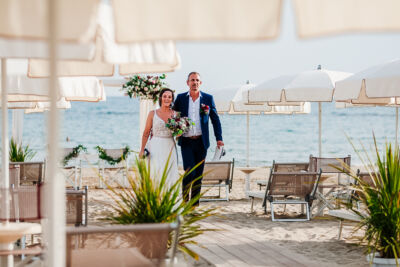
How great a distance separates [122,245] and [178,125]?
4.77 m

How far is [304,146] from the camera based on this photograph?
5347 centimetres

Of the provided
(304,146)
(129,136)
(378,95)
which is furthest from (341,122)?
(378,95)

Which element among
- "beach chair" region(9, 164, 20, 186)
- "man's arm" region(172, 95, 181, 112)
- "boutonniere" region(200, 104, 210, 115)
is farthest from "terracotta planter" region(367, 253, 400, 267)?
"beach chair" region(9, 164, 20, 186)

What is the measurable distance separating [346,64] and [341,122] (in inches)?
338

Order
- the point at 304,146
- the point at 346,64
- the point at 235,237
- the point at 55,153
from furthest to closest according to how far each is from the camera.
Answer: the point at 346,64, the point at 304,146, the point at 235,237, the point at 55,153

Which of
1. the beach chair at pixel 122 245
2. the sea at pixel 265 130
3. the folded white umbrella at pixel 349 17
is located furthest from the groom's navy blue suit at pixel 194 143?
the sea at pixel 265 130

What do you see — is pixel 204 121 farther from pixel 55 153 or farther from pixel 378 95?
pixel 55 153

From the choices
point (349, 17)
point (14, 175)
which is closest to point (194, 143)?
point (14, 175)

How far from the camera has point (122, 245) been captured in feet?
12.9

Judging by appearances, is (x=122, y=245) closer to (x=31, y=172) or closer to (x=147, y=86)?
(x=147, y=86)

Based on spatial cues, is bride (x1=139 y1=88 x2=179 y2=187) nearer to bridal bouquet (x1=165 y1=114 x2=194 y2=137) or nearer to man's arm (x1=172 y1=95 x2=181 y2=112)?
man's arm (x1=172 y1=95 x2=181 y2=112)

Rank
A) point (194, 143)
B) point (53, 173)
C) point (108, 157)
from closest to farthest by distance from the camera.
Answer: point (53, 173)
point (194, 143)
point (108, 157)

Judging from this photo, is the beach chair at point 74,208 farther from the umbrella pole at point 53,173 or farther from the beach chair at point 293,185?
the beach chair at point 293,185

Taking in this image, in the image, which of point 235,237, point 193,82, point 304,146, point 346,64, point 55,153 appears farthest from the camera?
point 346,64
